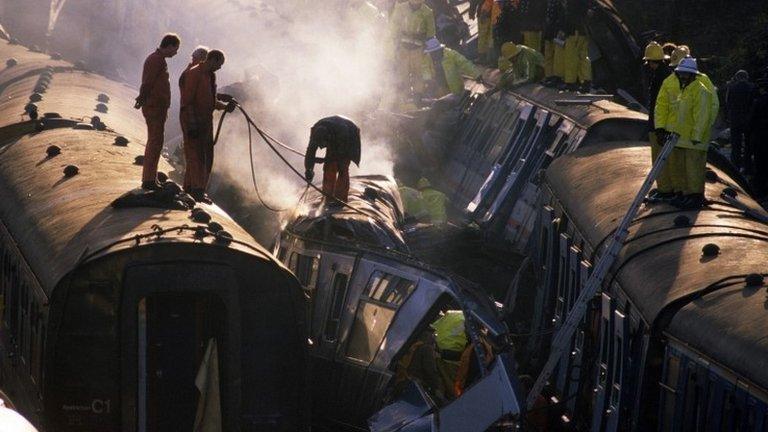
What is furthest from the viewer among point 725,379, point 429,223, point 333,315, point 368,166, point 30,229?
point 368,166

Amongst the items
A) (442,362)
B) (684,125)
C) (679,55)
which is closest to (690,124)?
(684,125)

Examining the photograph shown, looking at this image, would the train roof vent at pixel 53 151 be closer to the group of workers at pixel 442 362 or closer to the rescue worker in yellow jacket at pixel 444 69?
the group of workers at pixel 442 362

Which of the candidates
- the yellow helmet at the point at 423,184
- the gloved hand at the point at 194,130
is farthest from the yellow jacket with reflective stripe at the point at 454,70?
the gloved hand at the point at 194,130

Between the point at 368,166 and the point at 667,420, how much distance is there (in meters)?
17.8

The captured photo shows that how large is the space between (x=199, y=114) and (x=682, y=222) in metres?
5.84

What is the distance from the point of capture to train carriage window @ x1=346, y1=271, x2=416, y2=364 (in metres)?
16.2

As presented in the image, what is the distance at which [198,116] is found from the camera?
1803cm

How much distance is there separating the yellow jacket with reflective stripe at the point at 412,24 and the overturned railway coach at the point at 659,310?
59.9 ft

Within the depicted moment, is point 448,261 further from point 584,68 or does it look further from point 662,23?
point 662,23

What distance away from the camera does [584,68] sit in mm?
27656

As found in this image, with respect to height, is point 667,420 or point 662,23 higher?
point 662,23

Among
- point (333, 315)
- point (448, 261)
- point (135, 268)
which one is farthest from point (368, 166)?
point (135, 268)

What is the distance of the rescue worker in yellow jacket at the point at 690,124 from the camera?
1636 cm

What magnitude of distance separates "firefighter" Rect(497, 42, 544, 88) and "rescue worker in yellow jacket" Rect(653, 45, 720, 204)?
1302 cm
